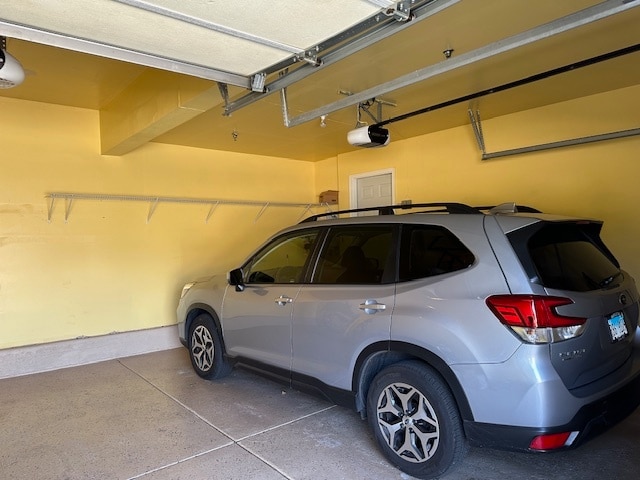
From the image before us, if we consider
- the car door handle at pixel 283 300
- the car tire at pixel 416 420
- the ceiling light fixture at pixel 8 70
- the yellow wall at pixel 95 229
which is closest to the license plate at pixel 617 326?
the car tire at pixel 416 420

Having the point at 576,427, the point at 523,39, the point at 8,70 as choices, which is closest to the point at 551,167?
the point at 523,39

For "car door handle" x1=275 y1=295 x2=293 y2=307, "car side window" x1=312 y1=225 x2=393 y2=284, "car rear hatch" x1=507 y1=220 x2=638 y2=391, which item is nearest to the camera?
"car rear hatch" x1=507 y1=220 x2=638 y2=391

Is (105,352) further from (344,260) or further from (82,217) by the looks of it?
(344,260)

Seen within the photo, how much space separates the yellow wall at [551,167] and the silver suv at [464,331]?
1.63 m

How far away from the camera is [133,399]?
3.84 metres

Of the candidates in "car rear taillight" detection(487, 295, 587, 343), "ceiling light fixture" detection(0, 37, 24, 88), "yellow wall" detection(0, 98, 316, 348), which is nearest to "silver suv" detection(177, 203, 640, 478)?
"car rear taillight" detection(487, 295, 587, 343)

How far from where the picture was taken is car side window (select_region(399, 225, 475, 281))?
2.40 m

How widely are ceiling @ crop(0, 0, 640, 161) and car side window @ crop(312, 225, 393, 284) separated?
0.91m

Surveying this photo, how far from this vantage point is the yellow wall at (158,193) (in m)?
4.06

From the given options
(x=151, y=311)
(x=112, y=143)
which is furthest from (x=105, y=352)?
(x=112, y=143)

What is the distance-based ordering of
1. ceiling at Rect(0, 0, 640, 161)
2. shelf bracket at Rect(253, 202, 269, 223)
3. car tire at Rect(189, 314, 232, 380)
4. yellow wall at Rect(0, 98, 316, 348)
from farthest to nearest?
shelf bracket at Rect(253, 202, 269, 223) → yellow wall at Rect(0, 98, 316, 348) → car tire at Rect(189, 314, 232, 380) → ceiling at Rect(0, 0, 640, 161)

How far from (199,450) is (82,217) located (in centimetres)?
337

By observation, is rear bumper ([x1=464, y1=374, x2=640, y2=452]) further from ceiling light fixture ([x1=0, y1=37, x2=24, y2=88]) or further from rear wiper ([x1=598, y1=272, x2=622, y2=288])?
ceiling light fixture ([x1=0, y1=37, x2=24, y2=88])

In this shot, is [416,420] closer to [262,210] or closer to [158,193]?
[158,193]
